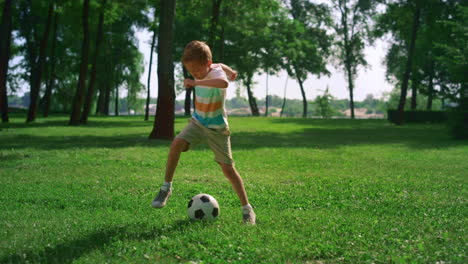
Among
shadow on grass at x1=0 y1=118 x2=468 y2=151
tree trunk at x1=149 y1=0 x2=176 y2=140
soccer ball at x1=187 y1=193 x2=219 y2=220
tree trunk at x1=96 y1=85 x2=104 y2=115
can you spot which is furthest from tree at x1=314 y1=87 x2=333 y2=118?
soccer ball at x1=187 y1=193 x2=219 y2=220

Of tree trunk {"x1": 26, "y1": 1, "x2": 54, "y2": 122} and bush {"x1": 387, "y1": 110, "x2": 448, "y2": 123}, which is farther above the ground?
tree trunk {"x1": 26, "y1": 1, "x2": 54, "y2": 122}

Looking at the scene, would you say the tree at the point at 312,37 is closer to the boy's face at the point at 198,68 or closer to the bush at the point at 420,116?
the bush at the point at 420,116

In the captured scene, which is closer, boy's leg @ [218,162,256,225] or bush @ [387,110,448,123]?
boy's leg @ [218,162,256,225]

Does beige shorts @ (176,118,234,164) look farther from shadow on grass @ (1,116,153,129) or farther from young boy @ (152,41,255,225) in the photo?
shadow on grass @ (1,116,153,129)

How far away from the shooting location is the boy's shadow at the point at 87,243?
4094mm

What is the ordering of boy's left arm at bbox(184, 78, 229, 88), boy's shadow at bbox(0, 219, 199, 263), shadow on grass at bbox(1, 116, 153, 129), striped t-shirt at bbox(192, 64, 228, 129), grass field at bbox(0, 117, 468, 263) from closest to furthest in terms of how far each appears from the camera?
boy's shadow at bbox(0, 219, 199, 263) → grass field at bbox(0, 117, 468, 263) → boy's left arm at bbox(184, 78, 229, 88) → striped t-shirt at bbox(192, 64, 228, 129) → shadow on grass at bbox(1, 116, 153, 129)

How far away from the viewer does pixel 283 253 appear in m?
4.36

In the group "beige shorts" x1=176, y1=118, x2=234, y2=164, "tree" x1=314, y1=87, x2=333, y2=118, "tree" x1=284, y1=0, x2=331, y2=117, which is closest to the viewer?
"beige shorts" x1=176, y1=118, x2=234, y2=164

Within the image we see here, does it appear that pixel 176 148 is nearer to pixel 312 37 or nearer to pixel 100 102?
pixel 100 102

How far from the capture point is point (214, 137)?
545cm

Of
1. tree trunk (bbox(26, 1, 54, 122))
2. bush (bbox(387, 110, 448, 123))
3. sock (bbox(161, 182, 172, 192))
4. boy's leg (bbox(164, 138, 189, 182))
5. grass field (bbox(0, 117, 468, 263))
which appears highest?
tree trunk (bbox(26, 1, 54, 122))

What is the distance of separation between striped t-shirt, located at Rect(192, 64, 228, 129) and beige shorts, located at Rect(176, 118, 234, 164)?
0.08 m

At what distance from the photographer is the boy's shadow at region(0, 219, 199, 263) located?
4094 millimetres

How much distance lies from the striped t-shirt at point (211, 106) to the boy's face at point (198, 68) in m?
0.08
